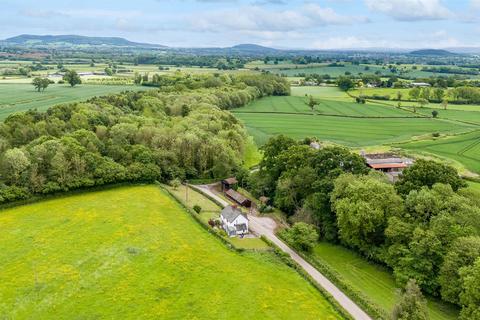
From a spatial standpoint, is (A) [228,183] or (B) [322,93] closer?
(A) [228,183]

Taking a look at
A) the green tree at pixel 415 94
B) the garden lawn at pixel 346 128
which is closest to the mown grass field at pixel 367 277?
the garden lawn at pixel 346 128

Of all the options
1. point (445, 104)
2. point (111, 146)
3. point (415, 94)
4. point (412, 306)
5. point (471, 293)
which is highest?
point (415, 94)

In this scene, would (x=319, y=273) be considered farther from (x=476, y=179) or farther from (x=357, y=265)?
(x=476, y=179)

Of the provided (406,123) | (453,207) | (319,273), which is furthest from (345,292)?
(406,123)

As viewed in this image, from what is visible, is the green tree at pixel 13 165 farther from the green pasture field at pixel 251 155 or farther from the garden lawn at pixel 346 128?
the garden lawn at pixel 346 128

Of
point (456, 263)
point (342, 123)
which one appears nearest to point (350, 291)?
point (456, 263)

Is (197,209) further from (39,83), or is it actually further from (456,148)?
(39,83)

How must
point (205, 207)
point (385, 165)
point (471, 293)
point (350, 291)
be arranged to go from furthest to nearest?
point (385, 165) < point (205, 207) < point (350, 291) < point (471, 293)

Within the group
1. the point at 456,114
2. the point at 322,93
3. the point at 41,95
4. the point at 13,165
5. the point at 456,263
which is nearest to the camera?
the point at 456,263
